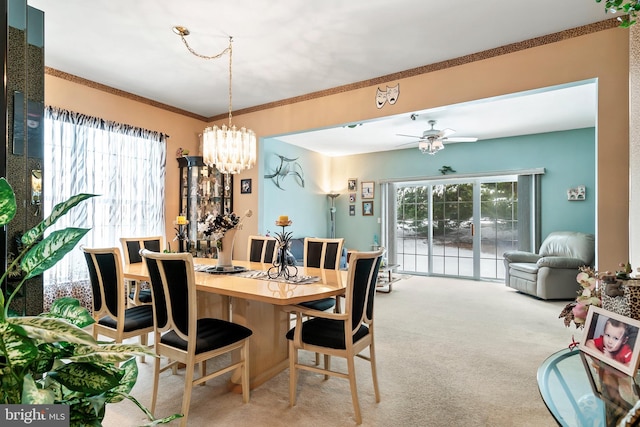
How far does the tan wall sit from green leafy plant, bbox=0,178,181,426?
11.2 feet

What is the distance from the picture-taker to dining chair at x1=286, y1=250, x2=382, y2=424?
1.94 metres

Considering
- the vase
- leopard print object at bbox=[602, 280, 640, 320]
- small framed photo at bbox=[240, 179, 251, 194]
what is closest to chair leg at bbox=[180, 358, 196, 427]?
the vase

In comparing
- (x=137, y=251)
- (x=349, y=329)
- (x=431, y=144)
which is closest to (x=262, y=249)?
(x=137, y=251)

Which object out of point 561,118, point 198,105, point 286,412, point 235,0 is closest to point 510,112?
point 561,118

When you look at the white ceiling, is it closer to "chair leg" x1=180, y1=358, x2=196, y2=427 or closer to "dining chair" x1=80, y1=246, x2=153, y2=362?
"dining chair" x1=80, y1=246, x2=153, y2=362

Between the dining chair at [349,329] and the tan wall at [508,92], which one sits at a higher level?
the tan wall at [508,92]

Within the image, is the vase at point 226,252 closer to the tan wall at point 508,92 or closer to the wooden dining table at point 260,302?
the wooden dining table at point 260,302

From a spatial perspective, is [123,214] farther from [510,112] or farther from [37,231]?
[510,112]

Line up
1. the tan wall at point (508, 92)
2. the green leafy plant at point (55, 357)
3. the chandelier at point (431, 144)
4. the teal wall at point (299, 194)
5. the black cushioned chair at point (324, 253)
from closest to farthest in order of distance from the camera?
the green leafy plant at point (55, 357) < the tan wall at point (508, 92) < the black cushioned chair at point (324, 253) < the chandelier at point (431, 144) < the teal wall at point (299, 194)

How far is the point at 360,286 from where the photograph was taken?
80.3 inches

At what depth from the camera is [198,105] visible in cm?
479

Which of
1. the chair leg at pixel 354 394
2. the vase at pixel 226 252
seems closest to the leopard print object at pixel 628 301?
the chair leg at pixel 354 394

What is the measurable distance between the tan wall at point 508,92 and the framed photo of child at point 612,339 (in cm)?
198

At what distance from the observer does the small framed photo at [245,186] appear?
4938 mm
